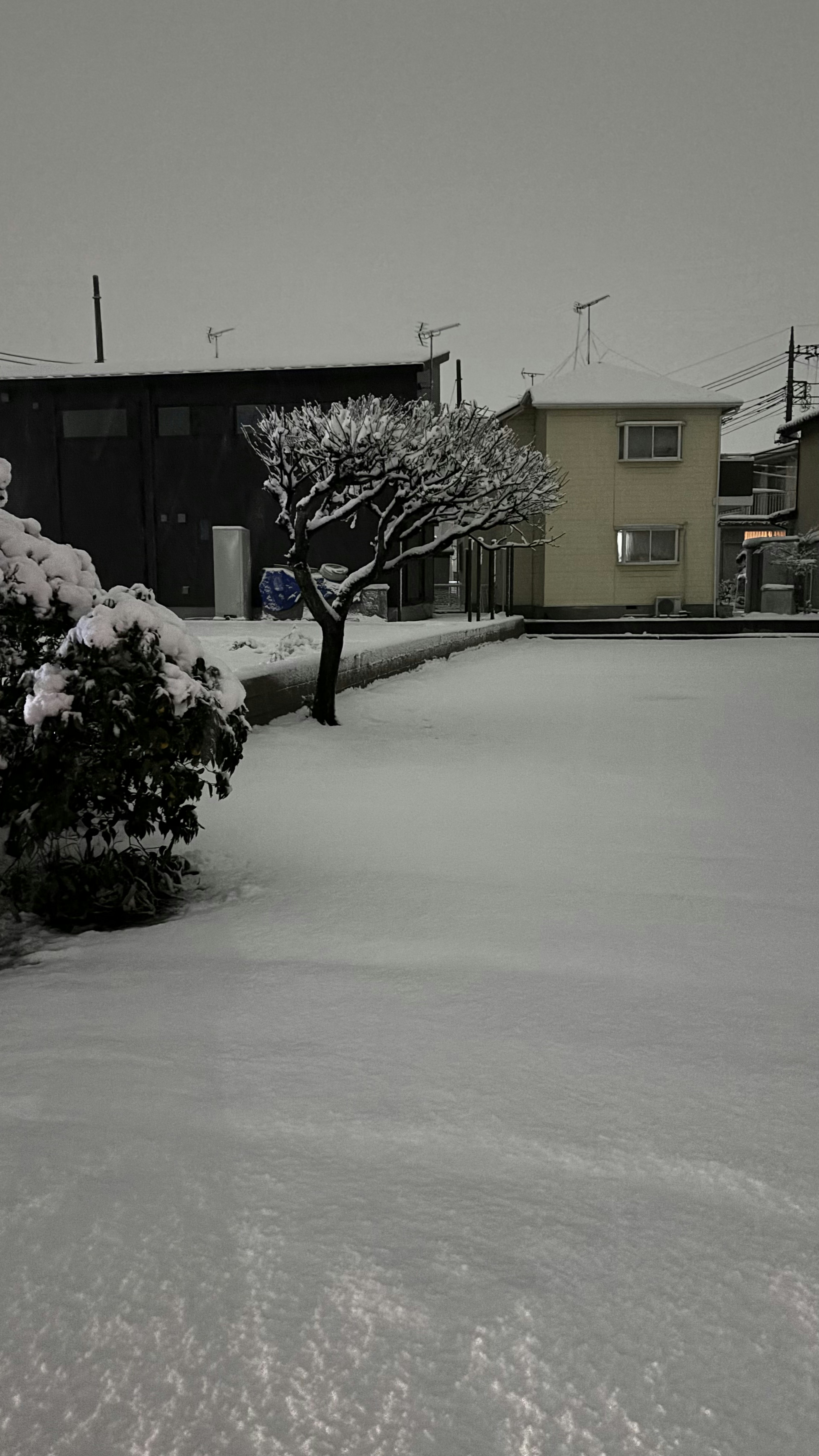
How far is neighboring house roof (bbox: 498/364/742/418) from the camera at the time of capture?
25438 mm

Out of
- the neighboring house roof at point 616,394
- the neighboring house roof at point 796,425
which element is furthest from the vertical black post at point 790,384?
the neighboring house roof at point 616,394

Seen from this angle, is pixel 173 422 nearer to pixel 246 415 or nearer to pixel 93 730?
pixel 246 415

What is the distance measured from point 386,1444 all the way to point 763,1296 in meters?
0.72

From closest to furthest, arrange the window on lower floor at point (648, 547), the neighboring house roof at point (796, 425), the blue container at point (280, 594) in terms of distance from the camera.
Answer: the blue container at point (280, 594) < the window on lower floor at point (648, 547) < the neighboring house roof at point (796, 425)

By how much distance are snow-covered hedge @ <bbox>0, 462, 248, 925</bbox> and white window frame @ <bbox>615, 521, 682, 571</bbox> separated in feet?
74.8

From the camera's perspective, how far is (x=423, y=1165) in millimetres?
2322

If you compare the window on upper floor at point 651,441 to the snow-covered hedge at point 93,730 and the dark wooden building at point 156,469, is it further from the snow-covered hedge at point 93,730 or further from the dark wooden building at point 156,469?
the snow-covered hedge at point 93,730

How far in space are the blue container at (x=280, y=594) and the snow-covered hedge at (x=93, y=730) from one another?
60.8 ft

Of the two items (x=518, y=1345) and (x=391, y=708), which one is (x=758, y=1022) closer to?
(x=518, y=1345)

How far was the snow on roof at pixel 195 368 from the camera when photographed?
75.6 feet

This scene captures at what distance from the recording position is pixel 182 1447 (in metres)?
1.60

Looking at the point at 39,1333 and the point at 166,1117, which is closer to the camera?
the point at 39,1333

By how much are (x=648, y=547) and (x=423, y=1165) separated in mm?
25132

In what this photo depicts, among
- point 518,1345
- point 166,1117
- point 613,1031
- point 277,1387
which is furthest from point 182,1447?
point 613,1031
